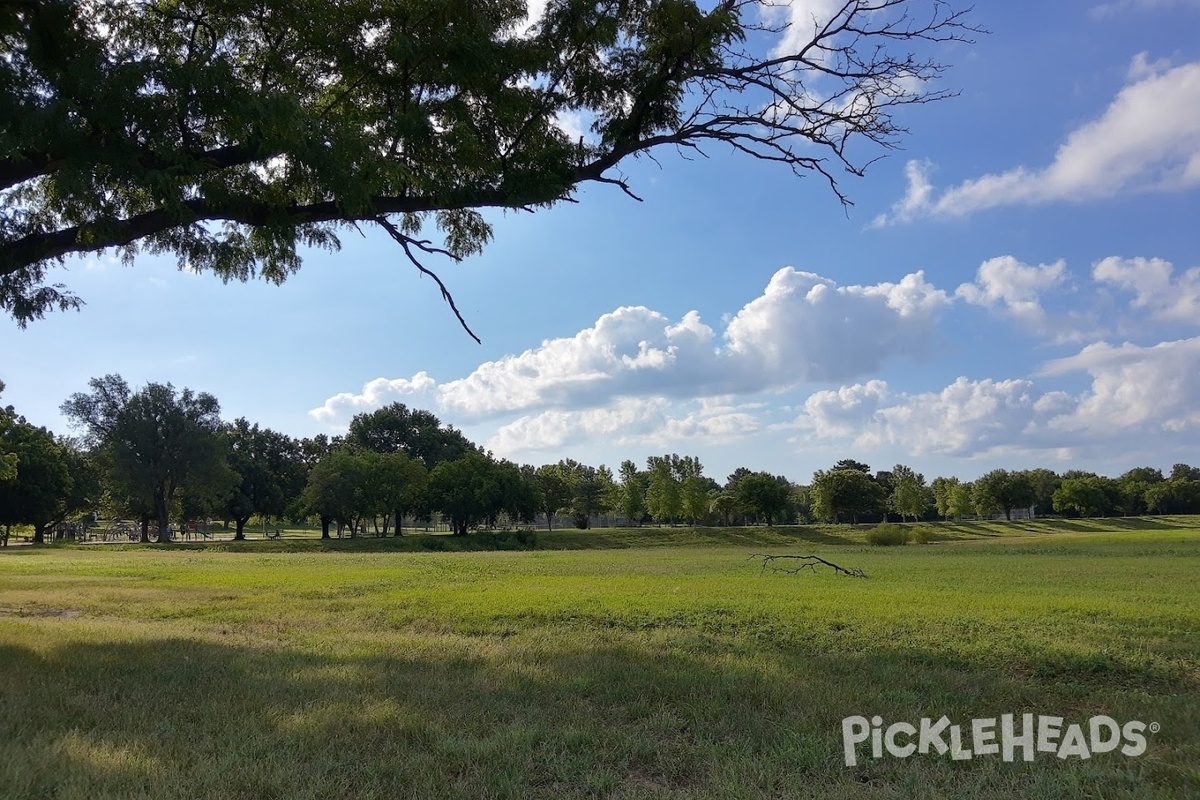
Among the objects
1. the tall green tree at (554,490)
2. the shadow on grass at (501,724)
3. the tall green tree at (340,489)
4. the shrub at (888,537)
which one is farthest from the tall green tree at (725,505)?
the shadow on grass at (501,724)

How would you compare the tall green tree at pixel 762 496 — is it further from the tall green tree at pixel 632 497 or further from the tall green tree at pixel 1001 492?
the tall green tree at pixel 1001 492

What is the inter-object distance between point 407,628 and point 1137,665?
962 cm

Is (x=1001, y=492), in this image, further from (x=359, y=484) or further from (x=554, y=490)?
(x=359, y=484)

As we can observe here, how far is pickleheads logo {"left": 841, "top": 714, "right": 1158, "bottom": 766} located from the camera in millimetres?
5176

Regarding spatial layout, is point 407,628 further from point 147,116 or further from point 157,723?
point 147,116

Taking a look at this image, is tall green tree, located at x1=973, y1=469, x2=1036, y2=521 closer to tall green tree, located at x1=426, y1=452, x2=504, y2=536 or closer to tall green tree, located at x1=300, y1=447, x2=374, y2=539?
tall green tree, located at x1=426, y1=452, x2=504, y2=536

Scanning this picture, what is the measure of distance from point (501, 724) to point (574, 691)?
1.22 metres

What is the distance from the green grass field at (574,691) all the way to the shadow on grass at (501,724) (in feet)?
0.09

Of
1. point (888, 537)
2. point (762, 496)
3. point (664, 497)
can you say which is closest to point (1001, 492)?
point (762, 496)

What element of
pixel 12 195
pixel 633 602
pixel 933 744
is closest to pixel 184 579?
pixel 12 195

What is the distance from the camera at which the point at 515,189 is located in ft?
35.5

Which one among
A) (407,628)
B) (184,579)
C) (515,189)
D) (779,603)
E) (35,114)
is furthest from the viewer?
(184,579)

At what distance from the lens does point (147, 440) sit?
64.1 metres

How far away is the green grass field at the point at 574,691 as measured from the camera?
461cm
